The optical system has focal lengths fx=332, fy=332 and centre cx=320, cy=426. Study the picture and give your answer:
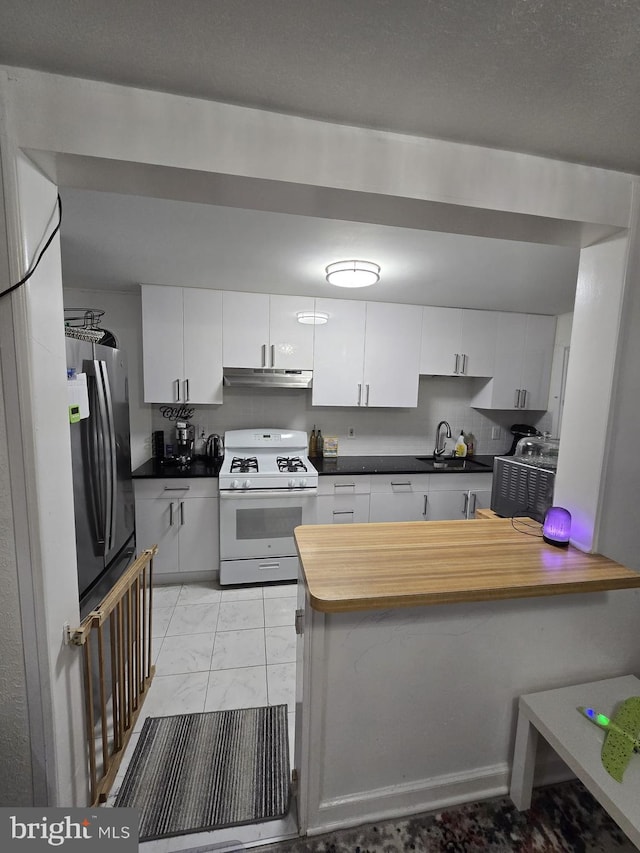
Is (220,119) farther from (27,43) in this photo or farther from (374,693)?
(374,693)

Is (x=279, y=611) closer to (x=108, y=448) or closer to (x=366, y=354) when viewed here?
(x=108, y=448)

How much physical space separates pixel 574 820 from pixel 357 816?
751mm

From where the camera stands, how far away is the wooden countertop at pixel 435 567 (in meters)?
0.95

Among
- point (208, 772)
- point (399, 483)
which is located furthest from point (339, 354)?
point (208, 772)

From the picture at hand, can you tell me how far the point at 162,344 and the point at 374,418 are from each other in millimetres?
1976

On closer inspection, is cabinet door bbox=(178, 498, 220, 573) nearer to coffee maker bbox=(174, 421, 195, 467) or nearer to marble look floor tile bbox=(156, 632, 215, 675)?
coffee maker bbox=(174, 421, 195, 467)

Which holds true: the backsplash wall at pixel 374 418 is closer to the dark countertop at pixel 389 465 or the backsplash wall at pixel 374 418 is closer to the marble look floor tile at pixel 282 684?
the dark countertop at pixel 389 465

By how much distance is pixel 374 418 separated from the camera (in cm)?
328

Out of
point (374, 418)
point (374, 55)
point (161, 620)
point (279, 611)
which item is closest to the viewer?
point (374, 55)

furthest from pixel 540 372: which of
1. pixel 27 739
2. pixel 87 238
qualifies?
pixel 27 739

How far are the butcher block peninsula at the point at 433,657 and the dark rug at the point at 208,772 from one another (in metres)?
0.27

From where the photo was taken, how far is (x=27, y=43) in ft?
2.28

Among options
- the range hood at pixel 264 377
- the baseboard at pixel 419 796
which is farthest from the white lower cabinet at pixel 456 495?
the baseboard at pixel 419 796

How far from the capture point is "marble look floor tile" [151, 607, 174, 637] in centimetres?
209
